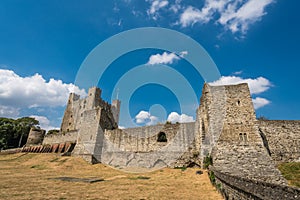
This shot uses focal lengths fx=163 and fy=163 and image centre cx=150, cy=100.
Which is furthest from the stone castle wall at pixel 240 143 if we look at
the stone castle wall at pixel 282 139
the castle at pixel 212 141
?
the stone castle wall at pixel 282 139

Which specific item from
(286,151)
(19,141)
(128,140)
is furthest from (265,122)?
(19,141)

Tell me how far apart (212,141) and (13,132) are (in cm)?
5110

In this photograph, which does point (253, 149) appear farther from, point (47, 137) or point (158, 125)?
point (47, 137)

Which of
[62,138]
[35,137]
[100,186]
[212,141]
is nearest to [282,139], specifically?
[212,141]

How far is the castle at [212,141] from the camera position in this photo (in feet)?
35.3

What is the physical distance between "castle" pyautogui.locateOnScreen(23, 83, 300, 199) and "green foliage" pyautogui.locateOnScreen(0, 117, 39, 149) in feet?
65.7

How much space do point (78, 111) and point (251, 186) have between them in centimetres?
6727

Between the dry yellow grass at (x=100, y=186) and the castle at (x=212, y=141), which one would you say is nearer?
the dry yellow grass at (x=100, y=186)

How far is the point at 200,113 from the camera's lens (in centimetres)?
1698

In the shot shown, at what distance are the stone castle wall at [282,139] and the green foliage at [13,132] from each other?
172 ft

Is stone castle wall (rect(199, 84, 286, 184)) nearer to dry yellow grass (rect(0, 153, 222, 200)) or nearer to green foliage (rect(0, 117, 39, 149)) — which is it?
dry yellow grass (rect(0, 153, 222, 200))

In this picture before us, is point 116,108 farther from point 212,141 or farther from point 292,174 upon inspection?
point 292,174

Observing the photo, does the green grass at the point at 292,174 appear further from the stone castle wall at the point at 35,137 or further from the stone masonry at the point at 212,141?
the stone castle wall at the point at 35,137

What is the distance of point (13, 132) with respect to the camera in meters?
43.0
